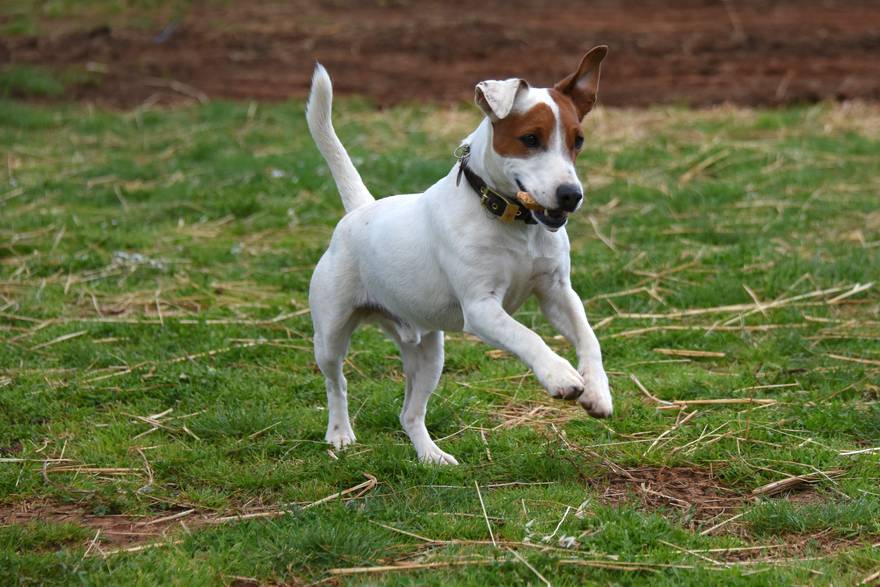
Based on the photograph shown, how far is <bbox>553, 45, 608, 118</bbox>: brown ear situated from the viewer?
5.20 m

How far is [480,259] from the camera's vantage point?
5148 millimetres

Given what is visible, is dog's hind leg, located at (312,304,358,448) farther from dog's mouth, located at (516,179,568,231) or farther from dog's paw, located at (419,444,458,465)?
dog's mouth, located at (516,179,568,231)

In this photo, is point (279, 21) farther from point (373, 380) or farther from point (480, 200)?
point (480, 200)

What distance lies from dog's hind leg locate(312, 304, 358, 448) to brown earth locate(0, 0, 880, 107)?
930 cm

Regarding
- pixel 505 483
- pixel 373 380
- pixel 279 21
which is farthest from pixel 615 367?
pixel 279 21

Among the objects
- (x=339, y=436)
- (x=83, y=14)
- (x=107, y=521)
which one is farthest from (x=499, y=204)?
(x=83, y=14)

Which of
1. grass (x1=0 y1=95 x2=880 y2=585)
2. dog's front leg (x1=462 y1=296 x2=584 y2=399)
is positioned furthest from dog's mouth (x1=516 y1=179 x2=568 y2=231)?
grass (x1=0 y1=95 x2=880 y2=585)

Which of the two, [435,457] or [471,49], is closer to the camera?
[435,457]

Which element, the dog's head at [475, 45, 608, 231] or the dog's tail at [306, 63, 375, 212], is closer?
the dog's head at [475, 45, 608, 231]

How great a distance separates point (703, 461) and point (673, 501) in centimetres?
48

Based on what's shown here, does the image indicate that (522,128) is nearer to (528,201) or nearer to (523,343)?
(528,201)

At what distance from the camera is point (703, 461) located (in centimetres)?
565

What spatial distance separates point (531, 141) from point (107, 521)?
2.41 metres

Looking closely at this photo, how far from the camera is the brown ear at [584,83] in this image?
5.20 m
